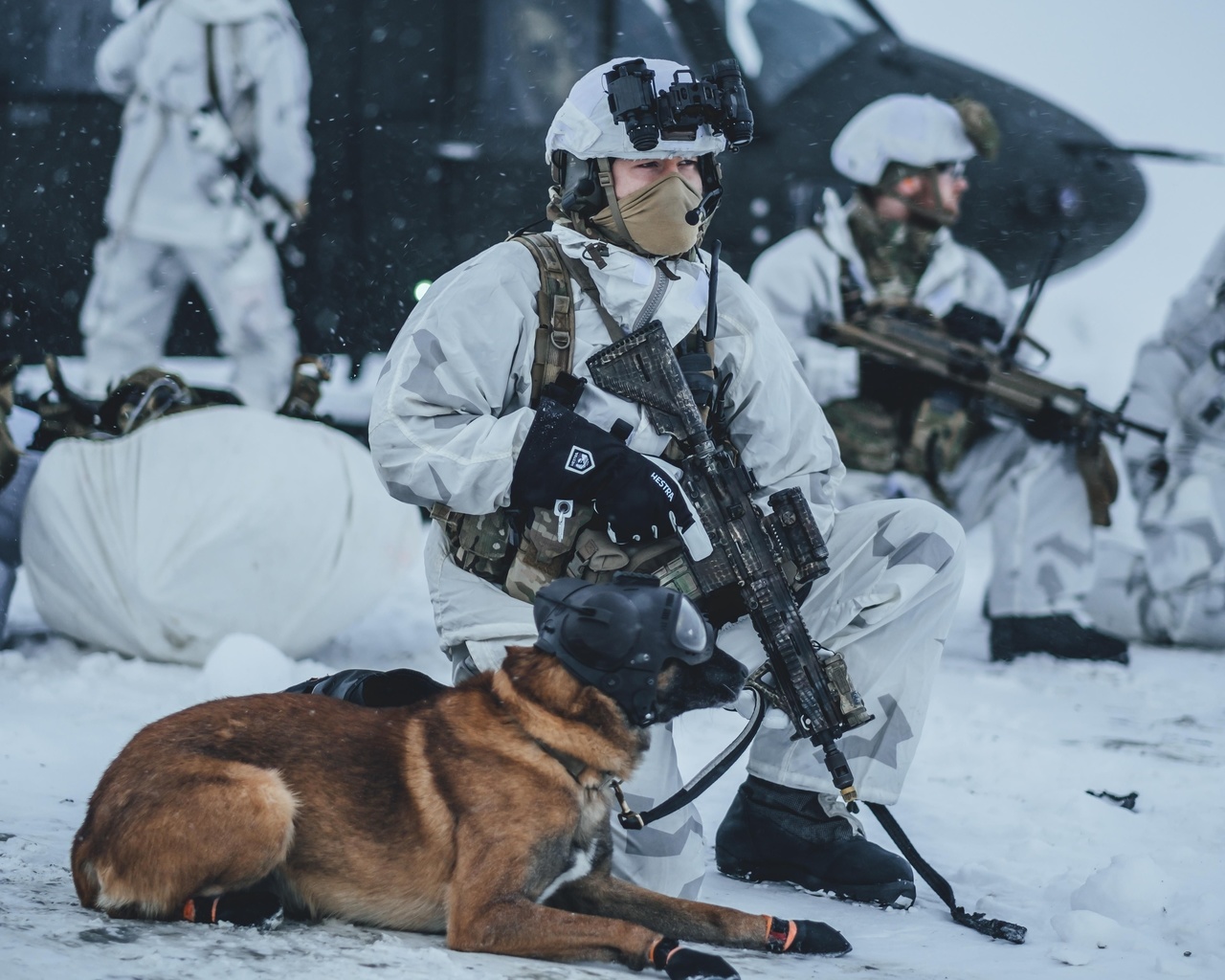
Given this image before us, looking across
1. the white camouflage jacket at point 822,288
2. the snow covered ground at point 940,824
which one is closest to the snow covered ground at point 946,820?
the snow covered ground at point 940,824

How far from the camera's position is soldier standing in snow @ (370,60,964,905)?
261cm

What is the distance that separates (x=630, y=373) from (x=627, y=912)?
1.04m

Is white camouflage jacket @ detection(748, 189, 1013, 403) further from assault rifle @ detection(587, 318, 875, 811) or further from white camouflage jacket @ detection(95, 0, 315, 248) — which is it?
assault rifle @ detection(587, 318, 875, 811)

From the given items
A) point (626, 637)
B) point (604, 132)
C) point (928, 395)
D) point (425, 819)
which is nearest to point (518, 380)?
point (604, 132)

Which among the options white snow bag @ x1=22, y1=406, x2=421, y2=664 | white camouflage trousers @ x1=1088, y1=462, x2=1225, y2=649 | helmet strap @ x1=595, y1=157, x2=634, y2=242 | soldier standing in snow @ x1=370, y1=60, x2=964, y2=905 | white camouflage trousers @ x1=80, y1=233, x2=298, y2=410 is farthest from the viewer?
white camouflage trousers @ x1=80, y1=233, x2=298, y2=410

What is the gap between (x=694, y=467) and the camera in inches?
109

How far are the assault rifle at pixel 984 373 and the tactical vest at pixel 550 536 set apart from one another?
9.75 feet

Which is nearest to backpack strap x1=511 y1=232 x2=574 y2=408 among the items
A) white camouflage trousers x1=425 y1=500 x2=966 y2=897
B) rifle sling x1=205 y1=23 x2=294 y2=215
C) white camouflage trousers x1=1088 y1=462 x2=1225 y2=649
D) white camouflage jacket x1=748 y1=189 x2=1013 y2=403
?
white camouflage trousers x1=425 y1=500 x2=966 y2=897

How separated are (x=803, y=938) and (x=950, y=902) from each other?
0.49 meters

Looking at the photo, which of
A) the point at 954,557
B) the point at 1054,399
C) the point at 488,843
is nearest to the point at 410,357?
the point at 488,843

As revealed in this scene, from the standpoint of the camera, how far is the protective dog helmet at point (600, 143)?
9.16ft

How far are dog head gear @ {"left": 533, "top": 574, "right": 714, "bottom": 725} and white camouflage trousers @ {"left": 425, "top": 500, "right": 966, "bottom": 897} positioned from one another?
53 cm

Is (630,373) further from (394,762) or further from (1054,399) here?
(1054,399)

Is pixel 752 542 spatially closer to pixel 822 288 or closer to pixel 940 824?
pixel 940 824
